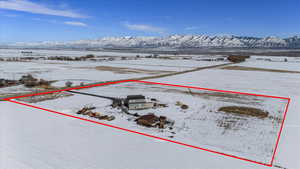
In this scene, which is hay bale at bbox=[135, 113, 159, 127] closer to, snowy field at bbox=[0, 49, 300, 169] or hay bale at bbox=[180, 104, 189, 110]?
snowy field at bbox=[0, 49, 300, 169]

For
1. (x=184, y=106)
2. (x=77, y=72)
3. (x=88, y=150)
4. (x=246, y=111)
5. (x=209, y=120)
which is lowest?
(x=88, y=150)

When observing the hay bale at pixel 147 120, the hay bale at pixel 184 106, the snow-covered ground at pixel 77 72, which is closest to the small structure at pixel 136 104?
the hay bale at pixel 147 120

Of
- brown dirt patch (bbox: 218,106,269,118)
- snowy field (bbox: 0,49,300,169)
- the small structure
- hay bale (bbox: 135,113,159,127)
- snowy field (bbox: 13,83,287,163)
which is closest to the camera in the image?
snowy field (bbox: 0,49,300,169)

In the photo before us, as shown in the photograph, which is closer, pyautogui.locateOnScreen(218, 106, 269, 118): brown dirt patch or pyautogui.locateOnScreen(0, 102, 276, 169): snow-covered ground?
pyautogui.locateOnScreen(0, 102, 276, 169): snow-covered ground

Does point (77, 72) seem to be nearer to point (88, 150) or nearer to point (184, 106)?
point (184, 106)

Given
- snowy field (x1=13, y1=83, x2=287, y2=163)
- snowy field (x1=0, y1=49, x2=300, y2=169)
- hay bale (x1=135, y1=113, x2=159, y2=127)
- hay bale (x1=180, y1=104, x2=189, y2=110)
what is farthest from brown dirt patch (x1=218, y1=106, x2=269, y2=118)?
hay bale (x1=135, y1=113, x2=159, y2=127)

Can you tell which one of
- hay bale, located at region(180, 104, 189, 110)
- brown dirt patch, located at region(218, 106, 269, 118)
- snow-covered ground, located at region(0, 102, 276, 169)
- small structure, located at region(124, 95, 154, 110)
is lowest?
snow-covered ground, located at region(0, 102, 276, 169)

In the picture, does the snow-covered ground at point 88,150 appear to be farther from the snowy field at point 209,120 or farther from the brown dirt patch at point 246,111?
the brown dirt patch at point 246,111


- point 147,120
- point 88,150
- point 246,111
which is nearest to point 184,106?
point 147,120

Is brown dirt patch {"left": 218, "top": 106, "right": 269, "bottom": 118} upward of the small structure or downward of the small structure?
downward

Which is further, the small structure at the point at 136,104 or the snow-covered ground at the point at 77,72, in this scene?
the snow-covered ground at the point at 77,72

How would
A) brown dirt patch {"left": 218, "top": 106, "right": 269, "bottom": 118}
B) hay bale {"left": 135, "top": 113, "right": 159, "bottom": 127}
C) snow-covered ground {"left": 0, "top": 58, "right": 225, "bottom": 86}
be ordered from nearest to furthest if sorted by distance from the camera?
1. hay bale {"left": 135, "top": 113, "right": 159, "bottom": 127}
2. brown dirt patch {"left": 218, "top": 106, "right": 269, "bottom": 118}
3. snow-covered ground {"left": 0, "top": 58, "right": 225, "bottom": 86}
